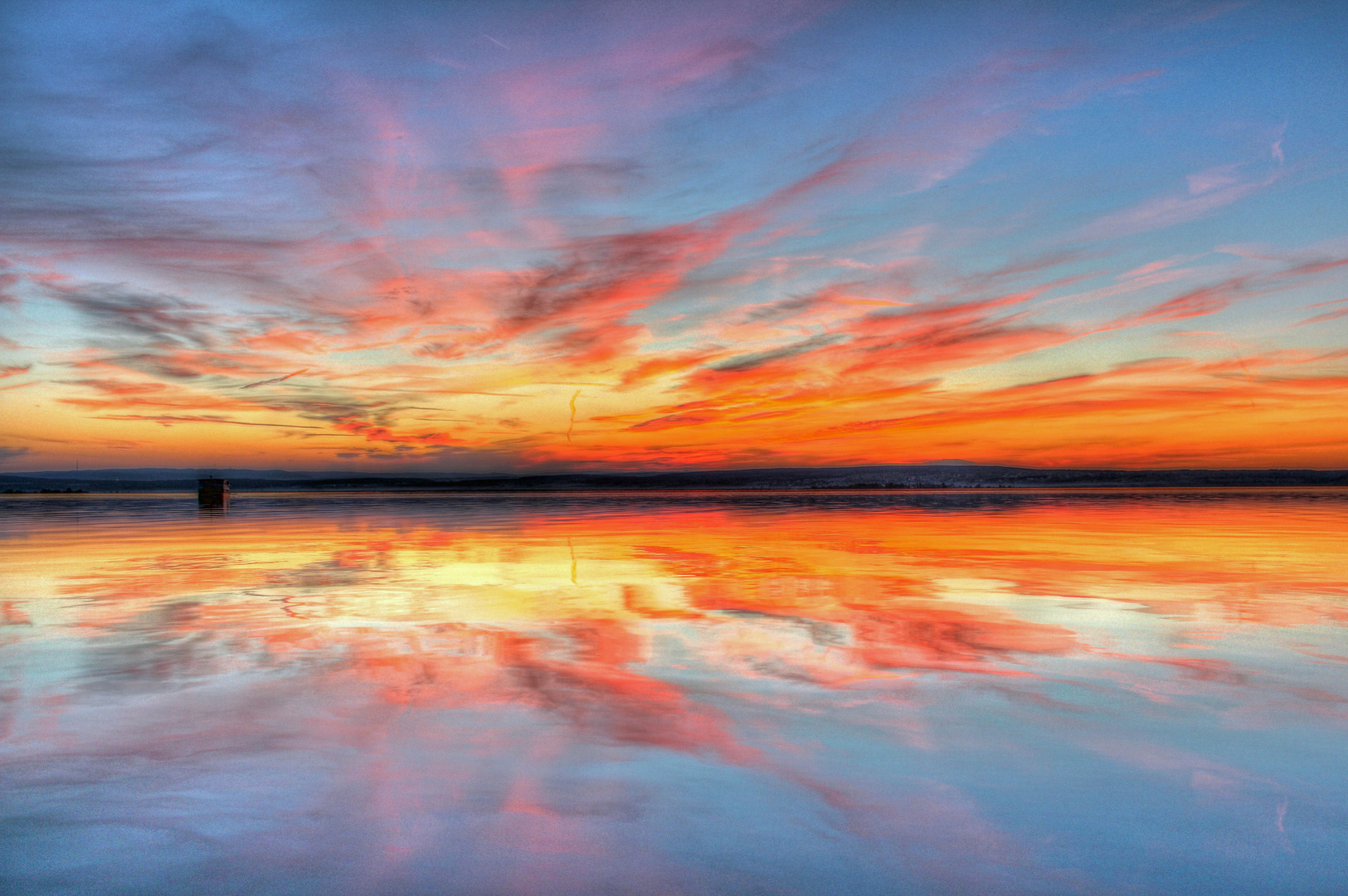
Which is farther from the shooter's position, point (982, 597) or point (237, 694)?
point (982, 597)

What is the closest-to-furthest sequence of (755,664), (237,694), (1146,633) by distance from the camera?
(237,694) < (755,664) < (1146,633)

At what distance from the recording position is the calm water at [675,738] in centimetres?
256

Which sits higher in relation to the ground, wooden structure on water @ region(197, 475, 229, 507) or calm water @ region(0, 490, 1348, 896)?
wooden structure on water @ region(197, 475, 229, 507)

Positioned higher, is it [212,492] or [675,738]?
[212,492]

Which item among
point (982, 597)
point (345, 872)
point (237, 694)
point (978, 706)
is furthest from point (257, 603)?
point (982, 597)

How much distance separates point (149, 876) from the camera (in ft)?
8.14

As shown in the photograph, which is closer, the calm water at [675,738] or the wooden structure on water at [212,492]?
the calm water at [675,738]

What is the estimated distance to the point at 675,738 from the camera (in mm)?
3719

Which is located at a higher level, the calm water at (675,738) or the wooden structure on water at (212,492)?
the wooden structure on water at (212,492)

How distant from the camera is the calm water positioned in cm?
256

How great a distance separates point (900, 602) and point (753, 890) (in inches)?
210

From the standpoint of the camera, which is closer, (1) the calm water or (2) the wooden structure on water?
(1) the calm water

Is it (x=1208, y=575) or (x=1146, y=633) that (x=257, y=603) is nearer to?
(x=1146, y=633)

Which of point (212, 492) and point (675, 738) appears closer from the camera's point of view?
point (675, 738)
